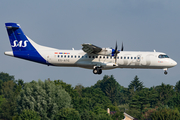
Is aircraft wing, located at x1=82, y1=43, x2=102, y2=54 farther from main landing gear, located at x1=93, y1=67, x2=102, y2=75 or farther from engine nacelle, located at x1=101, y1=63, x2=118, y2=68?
main landing gear, located at x1=93, y1=67, x2=102, y2=75

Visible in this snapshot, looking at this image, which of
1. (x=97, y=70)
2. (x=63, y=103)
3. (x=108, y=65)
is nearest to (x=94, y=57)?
(x=97, y=70)

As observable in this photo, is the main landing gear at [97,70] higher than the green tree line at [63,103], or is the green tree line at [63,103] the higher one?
the main landing gear at [97,70]

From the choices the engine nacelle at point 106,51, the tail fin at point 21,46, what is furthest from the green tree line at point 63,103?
the engine nacelle at point 106,51

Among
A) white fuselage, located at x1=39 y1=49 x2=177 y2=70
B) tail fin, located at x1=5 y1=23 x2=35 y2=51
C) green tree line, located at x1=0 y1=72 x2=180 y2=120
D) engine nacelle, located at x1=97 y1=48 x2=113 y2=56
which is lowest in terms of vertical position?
green tree line, located at x1=0 y1=72 x2=180 y2=120

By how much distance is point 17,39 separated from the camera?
57.4m

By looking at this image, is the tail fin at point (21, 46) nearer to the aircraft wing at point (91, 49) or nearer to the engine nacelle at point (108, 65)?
the aircraft wing at point (91, 49)

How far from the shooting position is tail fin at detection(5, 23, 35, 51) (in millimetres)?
56975

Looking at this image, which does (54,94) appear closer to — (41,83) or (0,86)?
(41,83)

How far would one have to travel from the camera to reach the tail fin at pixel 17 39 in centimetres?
5697

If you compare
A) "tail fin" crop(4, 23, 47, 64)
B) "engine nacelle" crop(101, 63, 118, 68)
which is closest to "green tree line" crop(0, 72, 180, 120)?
"tail fin" crop(4, 23, 47, 64)

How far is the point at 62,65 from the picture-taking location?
56.3 m

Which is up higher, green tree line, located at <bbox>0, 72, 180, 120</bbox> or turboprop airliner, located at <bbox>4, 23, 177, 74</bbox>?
turboprop airliner, located at <bbox>4, 23, 177, 74</bbox>

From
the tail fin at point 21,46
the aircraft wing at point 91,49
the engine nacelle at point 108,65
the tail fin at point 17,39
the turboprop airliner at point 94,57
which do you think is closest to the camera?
the aircraft wing at point 91,49

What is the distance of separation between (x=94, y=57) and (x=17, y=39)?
43.5 feet
